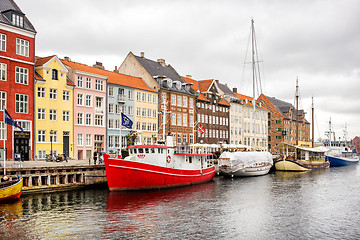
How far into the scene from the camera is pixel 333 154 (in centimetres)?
9938

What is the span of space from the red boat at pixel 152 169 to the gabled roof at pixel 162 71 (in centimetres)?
2664

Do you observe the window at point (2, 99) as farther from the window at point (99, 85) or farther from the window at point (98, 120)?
the window at point (99, 85)

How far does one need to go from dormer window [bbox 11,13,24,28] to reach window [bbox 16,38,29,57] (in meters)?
1.76

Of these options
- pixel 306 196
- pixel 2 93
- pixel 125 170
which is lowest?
pixel 306 196

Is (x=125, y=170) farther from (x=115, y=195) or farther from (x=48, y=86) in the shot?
(x=48, y=86)

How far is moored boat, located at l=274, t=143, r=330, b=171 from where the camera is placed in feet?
237

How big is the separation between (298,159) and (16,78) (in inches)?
2135

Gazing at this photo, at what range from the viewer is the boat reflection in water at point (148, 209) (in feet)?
76.1

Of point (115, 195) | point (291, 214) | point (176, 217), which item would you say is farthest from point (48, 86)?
point (291, 214)

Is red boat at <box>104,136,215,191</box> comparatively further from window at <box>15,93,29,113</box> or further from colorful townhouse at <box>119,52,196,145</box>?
colorful townhouse at <box>119,52,196,145</box>

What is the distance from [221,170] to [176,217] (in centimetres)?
3021

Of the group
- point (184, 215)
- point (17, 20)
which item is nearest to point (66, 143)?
point (17, 20)

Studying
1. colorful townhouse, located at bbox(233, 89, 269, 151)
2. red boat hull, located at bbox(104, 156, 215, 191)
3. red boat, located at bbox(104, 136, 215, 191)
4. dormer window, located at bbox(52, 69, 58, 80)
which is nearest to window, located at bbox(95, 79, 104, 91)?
dormer window, located at bbox(52, 69, 58, 80)

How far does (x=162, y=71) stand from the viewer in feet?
245
